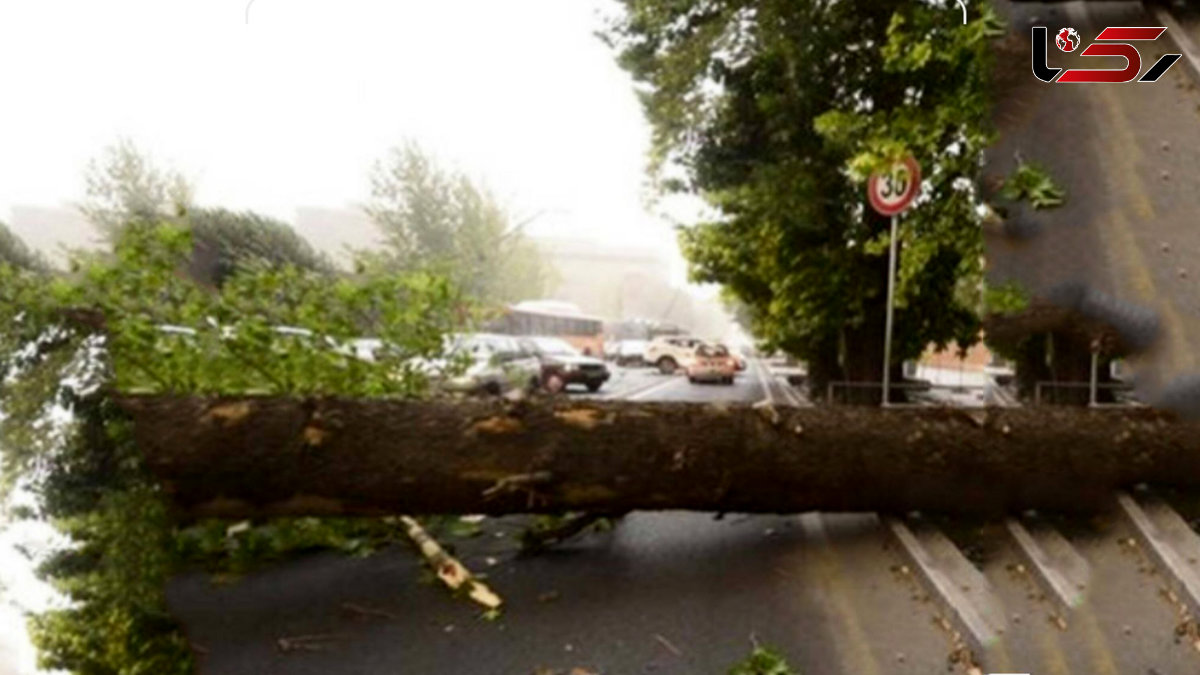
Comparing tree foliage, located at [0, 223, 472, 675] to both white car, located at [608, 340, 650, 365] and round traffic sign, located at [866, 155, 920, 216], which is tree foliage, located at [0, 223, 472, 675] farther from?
round traffic sign, located at [866, 155, 920, 216]

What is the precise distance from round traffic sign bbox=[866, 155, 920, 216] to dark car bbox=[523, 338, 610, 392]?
114cm

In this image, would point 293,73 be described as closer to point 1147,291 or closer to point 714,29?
point 714,29

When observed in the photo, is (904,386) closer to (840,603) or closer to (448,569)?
(840,603)

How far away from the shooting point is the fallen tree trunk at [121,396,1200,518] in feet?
6.49

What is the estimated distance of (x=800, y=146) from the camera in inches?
111

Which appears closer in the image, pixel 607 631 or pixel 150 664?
pixel 150 664

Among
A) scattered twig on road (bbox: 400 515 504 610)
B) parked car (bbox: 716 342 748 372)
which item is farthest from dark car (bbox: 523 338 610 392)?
scattered twig on road (bbox: 400 515 504 610)

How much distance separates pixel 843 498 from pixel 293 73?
2.26m

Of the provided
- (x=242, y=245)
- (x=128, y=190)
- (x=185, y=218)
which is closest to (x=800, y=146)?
(x=242, y=245)

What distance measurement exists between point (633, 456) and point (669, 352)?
61cm

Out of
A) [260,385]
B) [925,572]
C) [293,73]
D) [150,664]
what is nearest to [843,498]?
[925,572]

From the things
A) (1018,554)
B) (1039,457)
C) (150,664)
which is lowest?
(150,664)

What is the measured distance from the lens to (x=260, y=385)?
2184 millimetres

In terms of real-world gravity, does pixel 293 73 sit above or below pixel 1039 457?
above
